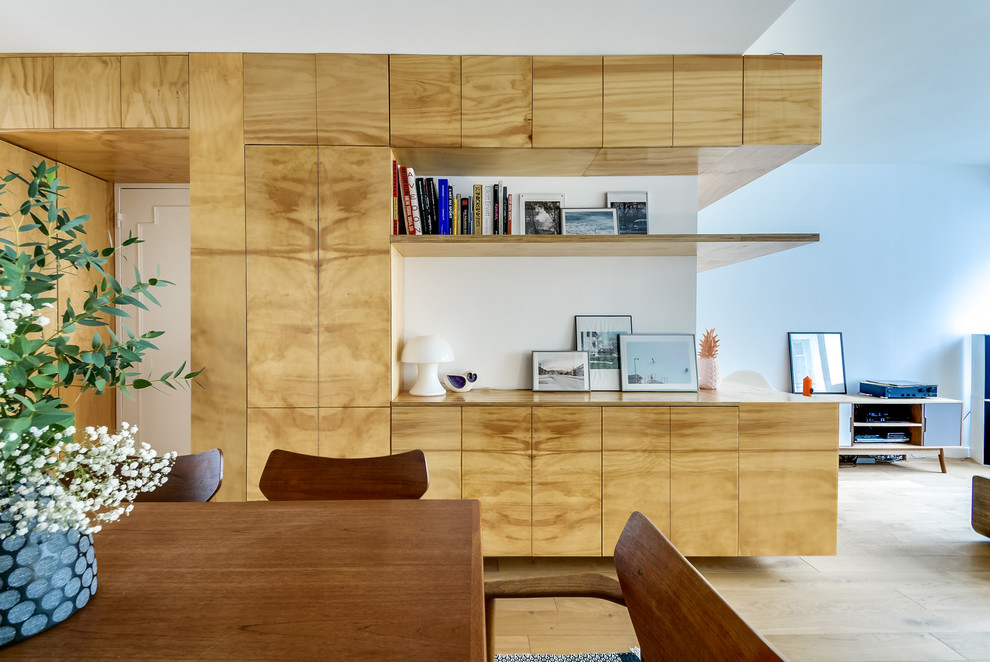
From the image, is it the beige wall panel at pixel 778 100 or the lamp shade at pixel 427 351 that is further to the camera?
the lamp shade at pixel 427 351

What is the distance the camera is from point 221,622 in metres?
0.83

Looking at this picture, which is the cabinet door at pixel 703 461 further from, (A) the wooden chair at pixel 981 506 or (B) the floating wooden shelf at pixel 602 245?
(A) the wooden chair at pixel 981 506

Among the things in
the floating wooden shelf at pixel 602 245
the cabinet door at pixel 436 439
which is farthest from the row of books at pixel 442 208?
the cabinet door at pixel 436 439

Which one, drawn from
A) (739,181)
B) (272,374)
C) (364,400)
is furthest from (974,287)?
(272,374)

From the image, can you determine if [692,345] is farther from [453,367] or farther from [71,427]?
[71,427]

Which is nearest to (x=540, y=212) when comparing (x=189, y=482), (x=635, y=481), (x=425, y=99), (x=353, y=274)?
(x=425, y=99)

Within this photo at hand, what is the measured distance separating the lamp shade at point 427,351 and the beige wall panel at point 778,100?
72.8 inches

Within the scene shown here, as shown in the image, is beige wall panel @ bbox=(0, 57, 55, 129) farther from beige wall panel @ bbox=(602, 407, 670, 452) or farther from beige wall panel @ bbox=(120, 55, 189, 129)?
beige wall panel @ bbox=(602, 407, 670, 452)

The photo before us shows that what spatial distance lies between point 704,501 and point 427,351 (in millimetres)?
1588

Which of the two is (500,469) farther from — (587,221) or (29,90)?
(29,90)

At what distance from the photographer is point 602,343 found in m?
3.07

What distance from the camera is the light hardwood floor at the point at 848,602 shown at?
6.79ft

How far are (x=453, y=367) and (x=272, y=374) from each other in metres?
0.99

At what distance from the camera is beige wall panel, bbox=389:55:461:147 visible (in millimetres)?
2568
